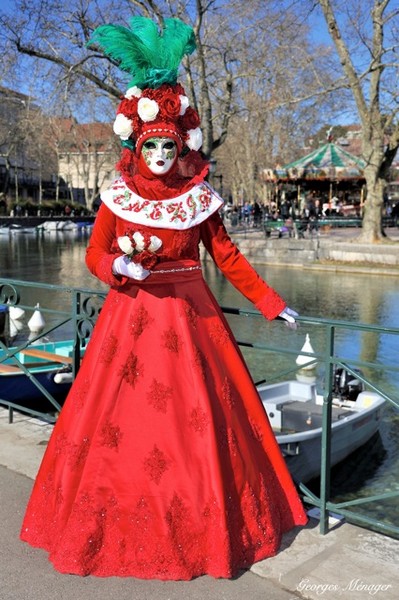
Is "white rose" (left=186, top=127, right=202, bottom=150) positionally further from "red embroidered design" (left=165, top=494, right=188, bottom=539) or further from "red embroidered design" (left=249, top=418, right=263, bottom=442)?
"red embroidered design" (left=165, top=494, right=188, bottom=539)

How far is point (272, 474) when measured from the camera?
9.09 feet

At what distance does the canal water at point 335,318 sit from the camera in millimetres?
6359

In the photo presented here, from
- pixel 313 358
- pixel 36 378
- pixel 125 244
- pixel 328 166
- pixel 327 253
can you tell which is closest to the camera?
pixel 125 244

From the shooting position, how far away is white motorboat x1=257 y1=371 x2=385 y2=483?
17.4ft

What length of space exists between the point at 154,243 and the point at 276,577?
139 centimetres

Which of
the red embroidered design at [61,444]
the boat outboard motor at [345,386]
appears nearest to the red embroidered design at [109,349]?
the red embroidered design at [61,444]

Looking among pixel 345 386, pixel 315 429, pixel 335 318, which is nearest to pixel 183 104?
pixel 315 429

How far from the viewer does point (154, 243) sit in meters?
2.63

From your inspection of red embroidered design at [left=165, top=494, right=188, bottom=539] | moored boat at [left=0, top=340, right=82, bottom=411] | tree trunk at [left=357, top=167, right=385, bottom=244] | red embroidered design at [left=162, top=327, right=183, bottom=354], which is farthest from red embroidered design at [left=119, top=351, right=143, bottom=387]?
tree trunk at [left=357, top=167, right=385, bottom=244]

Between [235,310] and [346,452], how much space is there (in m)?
3.54

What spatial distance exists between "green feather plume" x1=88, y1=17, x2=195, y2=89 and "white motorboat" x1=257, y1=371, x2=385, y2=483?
3.18 m

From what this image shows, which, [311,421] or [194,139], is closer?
[194,139]

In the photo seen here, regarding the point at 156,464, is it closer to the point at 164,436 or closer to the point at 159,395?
the point at 164,436

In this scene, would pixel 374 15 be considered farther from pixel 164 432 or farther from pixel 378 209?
pixel 164 432
